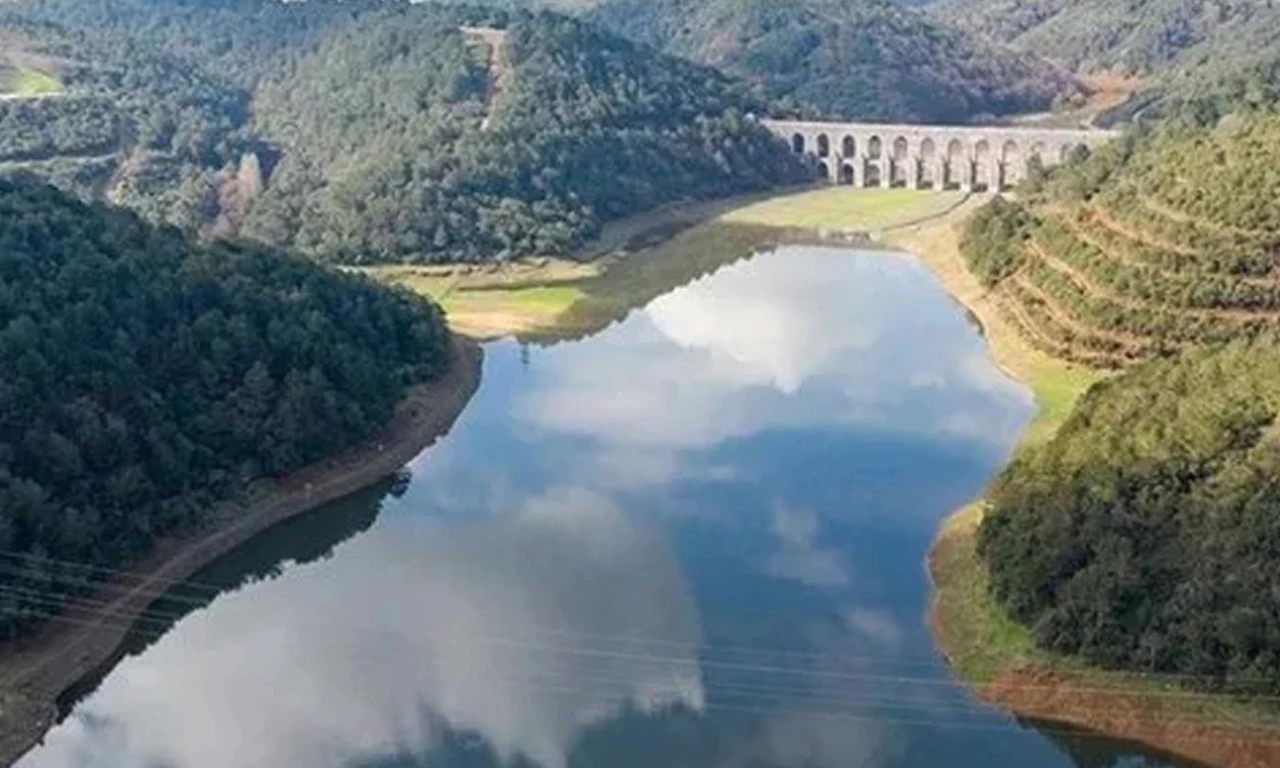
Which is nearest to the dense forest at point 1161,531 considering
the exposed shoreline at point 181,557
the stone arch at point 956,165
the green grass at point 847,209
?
the exposed shoreline at point 181,557

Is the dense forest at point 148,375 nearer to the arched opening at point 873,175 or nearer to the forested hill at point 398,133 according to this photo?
the forested hill at point 398,133

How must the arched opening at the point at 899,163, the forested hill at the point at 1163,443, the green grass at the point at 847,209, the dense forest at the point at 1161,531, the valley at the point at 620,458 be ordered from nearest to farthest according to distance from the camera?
1. the dense forest at the point at 1161,531
2. the forested hill at the point at 1163,443
3. the valley at the point at 620,458
4. the green grass at the point at 847,209
5. the arched opening at the point at 899,163

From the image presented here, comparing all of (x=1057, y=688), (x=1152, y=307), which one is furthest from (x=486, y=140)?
(x=1057, y=688)

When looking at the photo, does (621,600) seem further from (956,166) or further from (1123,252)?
(956,166)

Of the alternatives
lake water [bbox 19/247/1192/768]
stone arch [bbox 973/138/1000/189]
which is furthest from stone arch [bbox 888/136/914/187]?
lake water [bbox 19/247/1192/768]

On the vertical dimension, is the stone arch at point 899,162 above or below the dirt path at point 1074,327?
below

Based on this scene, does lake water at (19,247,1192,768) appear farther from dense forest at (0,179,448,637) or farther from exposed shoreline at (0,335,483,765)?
dense forest at (0,179,448,637)
